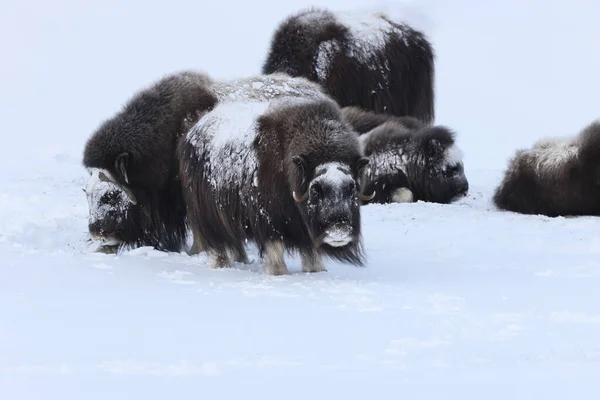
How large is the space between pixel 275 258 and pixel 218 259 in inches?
18.3

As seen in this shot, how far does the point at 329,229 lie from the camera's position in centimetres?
532

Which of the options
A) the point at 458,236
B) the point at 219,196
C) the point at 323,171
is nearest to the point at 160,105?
the point at 219,196

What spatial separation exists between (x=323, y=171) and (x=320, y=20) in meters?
4.63

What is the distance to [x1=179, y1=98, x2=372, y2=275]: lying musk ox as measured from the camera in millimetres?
5406

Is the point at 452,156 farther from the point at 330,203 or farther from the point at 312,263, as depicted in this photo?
the point at 330,203

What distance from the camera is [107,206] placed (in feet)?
21.3

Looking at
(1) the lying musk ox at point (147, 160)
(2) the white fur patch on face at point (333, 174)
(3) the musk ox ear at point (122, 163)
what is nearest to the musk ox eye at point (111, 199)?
(1) the lying musk ox at point (147, 160)

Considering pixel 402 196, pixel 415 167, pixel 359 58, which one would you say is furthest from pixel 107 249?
pixel 359 58

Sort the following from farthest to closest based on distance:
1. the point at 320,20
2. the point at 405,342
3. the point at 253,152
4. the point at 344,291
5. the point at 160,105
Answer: the point at 320,20 → the point at 160,105 → the point at 253,152 → the point at 344,291 → the point at 405,342

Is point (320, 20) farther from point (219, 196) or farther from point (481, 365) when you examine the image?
point (481, 365)

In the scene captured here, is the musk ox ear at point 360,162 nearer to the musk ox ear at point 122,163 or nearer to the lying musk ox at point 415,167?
the musk ox ear at point 122,163

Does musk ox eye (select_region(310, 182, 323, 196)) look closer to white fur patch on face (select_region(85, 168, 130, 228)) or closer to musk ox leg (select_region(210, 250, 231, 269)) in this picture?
musk ox leg (select_region(210, 250, 231, 269))

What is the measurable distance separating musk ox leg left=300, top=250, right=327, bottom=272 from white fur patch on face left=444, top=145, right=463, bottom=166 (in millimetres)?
3058

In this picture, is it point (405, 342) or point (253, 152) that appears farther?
point (253, 152)
